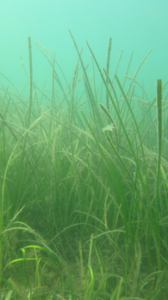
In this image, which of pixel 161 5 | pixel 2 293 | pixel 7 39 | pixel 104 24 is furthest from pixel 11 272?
pixel 104 24

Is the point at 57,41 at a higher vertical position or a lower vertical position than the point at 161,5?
higher

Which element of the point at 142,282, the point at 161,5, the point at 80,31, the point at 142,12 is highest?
the point at 80,31

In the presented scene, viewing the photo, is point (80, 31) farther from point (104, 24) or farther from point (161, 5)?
point (161, 5)

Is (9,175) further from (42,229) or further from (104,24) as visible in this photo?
(104,24)

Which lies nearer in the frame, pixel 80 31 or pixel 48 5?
pixel 48 5

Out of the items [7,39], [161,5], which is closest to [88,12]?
[161,5]

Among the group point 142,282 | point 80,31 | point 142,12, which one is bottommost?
point 142,282

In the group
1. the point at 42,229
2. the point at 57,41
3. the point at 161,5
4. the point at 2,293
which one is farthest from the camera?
the point at 57,41

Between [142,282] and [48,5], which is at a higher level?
[48,5]

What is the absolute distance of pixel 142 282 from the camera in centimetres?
45

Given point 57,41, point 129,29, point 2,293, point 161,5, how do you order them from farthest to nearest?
point 57,41 → point 129,29 → point 161,5 → point 2,293

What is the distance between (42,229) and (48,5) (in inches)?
1843

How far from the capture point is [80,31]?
4409 centimetres

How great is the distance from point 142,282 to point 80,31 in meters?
51.0
